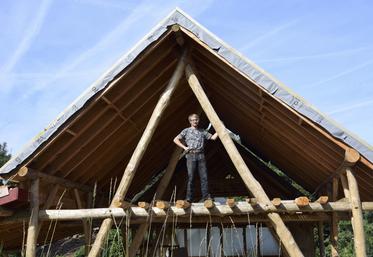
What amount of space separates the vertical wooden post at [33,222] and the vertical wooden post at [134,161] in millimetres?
1052

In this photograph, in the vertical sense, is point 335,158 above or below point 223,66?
below

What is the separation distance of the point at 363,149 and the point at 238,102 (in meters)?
2.54

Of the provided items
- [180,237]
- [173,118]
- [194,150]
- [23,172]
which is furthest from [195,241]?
[23,172]

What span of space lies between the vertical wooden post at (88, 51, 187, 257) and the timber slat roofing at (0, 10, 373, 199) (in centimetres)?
44

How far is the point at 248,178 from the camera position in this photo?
23.1 feet

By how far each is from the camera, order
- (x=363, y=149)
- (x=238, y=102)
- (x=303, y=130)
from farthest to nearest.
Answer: (x=238, y=102), (x=303, y=130), (x=363, y=149)

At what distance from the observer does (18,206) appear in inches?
296

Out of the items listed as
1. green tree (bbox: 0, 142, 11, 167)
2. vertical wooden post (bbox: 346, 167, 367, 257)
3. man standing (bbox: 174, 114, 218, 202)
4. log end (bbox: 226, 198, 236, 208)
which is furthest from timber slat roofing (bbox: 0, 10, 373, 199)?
green tree (bbox: 0, 142, 11, 167)

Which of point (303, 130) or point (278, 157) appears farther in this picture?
point (278, 157)

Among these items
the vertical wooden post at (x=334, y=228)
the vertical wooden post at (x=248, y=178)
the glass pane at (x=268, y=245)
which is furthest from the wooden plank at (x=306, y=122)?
the glass pane at (x=268, y=245)

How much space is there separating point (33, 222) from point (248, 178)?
3.41m

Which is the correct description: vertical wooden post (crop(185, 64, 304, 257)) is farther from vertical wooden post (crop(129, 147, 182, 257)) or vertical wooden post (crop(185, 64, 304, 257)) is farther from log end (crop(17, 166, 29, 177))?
log end (crop(17, 166, 29, 177))

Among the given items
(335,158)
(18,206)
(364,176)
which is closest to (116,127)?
(18,206)

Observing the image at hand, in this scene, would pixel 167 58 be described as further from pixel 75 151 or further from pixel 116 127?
pixel 75 151
